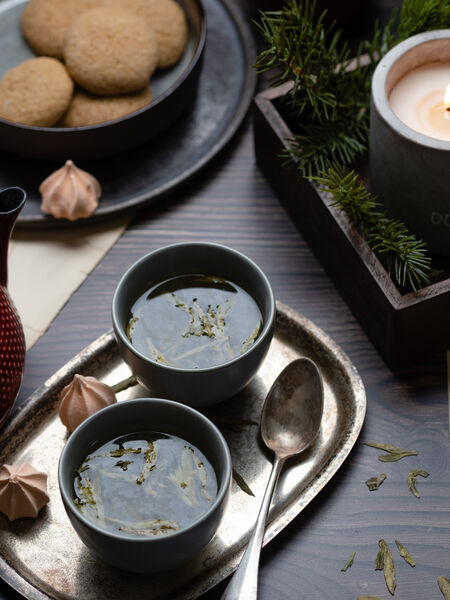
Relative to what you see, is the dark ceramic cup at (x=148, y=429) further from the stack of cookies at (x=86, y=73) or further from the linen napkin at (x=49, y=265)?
the stack of cookies at (x=86, y=73)

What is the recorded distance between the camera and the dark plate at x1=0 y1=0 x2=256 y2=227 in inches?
33.9

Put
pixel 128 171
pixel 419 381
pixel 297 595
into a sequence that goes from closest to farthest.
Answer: pixel 297 595 → pixel 419 381 → pixel 128 171

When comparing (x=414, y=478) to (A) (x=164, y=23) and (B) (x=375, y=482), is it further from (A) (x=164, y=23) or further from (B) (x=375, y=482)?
(A) (x=164, y=23)

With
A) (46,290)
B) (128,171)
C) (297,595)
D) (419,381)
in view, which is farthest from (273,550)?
(128,171)

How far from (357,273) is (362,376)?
0.10 metres

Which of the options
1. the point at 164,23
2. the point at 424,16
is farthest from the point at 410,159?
the point at 164,23

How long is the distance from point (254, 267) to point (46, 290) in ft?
0.83

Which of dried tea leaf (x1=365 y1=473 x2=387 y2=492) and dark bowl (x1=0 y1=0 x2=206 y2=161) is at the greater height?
dark bowl (x1=0 y1=0 x2=206 y2=161)

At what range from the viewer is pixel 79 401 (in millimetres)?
670

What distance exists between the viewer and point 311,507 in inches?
25.9

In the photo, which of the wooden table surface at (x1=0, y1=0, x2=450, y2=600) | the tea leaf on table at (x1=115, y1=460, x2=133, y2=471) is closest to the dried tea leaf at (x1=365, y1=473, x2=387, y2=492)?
the wooden table surface at (x1=0, y1=0, x2=450, y2=600)

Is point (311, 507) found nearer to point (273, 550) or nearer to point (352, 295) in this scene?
point (273, 550)

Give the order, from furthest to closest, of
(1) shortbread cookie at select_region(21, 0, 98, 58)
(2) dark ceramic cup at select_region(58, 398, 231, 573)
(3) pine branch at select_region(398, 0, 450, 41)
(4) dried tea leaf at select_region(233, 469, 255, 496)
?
(1) shortbread cookie at select_region(21, 0, 98, 58) → (3) pine branch at select_region(398, 0, 450, 41) → (4) dried tea leaf at select_region(233, 469, 255, 496) → (2) dark ceramic cup at select_region(58, 398, 231, 573)

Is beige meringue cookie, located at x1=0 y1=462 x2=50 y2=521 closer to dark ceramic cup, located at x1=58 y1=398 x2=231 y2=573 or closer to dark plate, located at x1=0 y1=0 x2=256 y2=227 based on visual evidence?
dark ceramic cup, located at x1=58 y1=398 x2=231 y2=573
